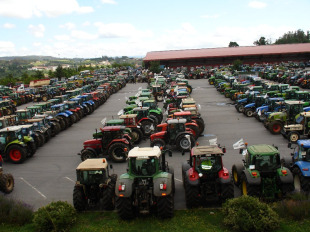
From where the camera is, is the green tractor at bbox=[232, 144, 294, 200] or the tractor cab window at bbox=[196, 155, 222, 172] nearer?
the green tractor at bbox=[232, 144, 294, 200]

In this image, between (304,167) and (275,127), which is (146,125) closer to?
(275,127)

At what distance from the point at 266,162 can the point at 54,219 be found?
23.0 ft

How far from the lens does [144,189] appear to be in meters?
10.3

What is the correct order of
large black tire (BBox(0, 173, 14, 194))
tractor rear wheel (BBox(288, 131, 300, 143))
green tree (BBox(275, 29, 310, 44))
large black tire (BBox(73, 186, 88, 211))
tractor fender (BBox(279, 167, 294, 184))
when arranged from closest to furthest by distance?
tractor fender (BBox(279, 167, 294, 184)) → large black tire (BBox(73, 186, 88, 211)) → large black tire (BBox(0, 173, 14, 194)) → tractor rear wheel (BBox(288, 131, 300, 143)) → green tree (BBox(275, 29, 310, 44))

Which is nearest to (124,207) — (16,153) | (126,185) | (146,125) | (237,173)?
(126,185)

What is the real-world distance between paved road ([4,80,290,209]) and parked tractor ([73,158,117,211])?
5.72 feet

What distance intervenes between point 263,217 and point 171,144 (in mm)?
9532

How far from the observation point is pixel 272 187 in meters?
11.0

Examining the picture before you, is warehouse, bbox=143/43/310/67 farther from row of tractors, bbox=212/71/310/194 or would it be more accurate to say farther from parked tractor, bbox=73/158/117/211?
parked tractor, bbox=73/158/117/211

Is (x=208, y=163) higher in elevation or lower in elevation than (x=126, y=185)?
higher

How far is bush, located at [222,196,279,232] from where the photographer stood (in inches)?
368

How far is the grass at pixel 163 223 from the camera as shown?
9781 millimetres

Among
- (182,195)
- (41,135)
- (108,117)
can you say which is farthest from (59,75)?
(182,195)

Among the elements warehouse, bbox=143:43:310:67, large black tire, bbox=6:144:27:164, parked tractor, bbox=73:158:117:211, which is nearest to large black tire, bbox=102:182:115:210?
parked tractor, bbox=73:158:117:211
